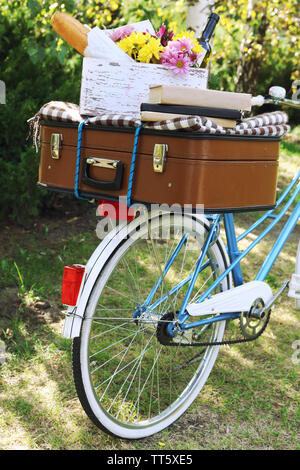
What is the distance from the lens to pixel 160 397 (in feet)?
7.92

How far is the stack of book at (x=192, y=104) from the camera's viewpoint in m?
1.65

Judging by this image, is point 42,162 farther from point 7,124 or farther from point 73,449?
point 7,124

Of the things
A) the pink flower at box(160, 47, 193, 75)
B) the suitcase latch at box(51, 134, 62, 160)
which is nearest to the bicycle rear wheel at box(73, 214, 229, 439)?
the suitcase latch at box(51, 134, 62, 160)

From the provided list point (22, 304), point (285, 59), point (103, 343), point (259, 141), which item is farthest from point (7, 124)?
point (285, 59)

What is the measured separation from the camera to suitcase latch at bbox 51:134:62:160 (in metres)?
1.86

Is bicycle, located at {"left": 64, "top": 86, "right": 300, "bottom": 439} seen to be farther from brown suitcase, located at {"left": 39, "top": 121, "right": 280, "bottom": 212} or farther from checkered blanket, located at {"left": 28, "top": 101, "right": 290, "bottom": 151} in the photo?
checkered blanket, located at {"left": 28, "top": 101, "right": 290, "bottom": 151}

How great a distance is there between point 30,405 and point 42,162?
3.35ft

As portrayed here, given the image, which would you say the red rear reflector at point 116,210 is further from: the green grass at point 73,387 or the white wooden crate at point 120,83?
the green grass at point 73,387

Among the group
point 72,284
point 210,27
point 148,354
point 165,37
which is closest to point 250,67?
point 210,27

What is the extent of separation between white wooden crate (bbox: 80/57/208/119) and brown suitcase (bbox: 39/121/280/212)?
0.10m

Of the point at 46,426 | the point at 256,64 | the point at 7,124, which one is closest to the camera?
the point at 46,426

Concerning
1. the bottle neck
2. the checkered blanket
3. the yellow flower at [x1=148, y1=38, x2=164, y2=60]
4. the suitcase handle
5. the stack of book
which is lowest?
the suitcase handle

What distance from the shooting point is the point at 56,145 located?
73.4 inches

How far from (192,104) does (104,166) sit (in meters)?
0.34
